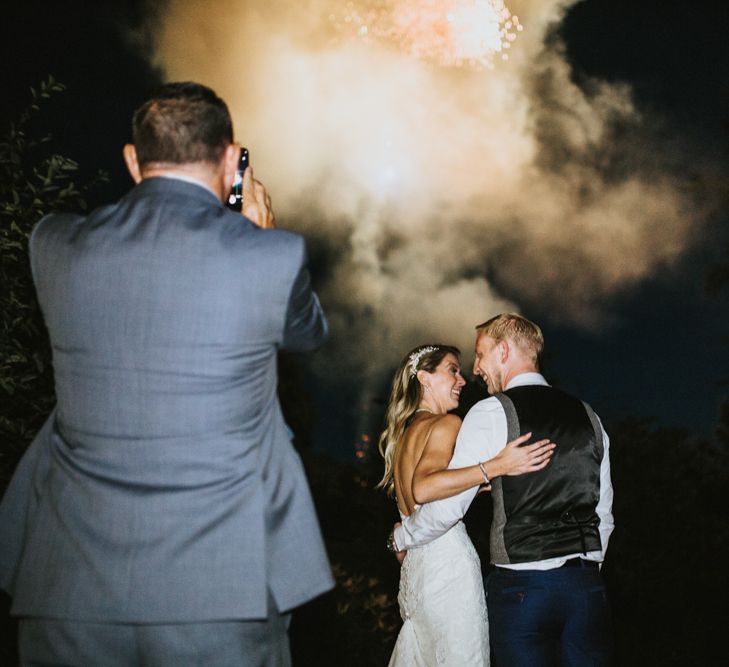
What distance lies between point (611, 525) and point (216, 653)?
258 centimetres

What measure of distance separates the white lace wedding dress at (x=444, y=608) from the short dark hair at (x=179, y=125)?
298cm

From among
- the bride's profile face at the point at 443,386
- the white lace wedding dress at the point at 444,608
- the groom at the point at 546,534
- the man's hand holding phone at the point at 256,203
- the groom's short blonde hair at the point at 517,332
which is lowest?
the white lace wedding dress at the point at 444,608

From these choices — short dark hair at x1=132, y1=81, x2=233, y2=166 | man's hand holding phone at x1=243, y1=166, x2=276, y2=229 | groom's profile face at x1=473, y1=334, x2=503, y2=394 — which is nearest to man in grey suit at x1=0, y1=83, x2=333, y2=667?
short dark hair at x1=132, y1=81, x2=233, y2=166

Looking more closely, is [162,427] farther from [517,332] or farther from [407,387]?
[407,387]

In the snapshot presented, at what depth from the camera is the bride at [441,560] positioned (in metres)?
3.46

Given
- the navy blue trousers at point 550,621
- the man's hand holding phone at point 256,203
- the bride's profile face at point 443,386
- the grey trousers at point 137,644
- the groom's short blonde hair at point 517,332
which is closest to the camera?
the grey trousers at point 137,644

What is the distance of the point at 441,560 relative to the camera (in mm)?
4105

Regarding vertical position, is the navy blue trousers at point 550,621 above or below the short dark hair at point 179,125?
below

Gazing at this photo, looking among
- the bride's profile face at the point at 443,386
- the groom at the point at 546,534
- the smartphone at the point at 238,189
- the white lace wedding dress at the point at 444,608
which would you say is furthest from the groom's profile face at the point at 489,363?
the smartphone at the point at 238,189

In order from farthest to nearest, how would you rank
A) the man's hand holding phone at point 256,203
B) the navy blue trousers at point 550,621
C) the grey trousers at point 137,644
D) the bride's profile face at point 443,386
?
the bride's profile face at point 443,386 < the navy blue trousers at point 550,621 < the man's hand holding phone at point 256,203 < the grey trousers at point 137,644

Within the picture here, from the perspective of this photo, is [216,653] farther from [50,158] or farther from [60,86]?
[60,86]

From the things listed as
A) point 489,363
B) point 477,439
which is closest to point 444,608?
point 477,439

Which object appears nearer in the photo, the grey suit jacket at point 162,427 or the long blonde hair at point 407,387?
the grey suit jacket at point 162,427

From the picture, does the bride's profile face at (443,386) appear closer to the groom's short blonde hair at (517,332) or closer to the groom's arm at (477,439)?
the groom's short blonde hair at (517,332)
